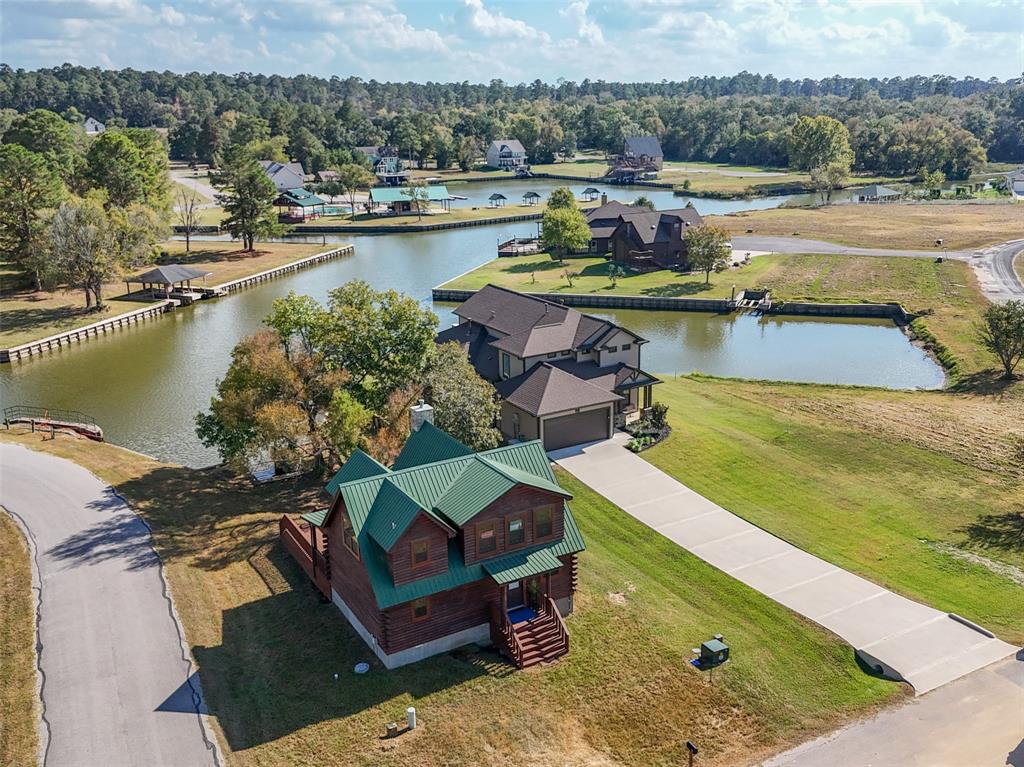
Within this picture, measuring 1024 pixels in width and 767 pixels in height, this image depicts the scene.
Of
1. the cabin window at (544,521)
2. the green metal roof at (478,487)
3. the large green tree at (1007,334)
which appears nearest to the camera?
the green metal roof at (478,487)

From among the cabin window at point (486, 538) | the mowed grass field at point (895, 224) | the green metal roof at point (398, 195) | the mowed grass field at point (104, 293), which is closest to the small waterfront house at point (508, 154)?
the green metal roof at point (398, 195)

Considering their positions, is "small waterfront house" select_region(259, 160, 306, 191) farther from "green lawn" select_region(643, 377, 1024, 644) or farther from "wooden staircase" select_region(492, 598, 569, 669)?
"wooden staircase" select_region(492, 598, 569, 669)

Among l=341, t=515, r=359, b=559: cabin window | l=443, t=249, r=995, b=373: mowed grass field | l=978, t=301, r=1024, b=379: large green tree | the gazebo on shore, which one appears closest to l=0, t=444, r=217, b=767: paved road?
l=341, t=515, r=359, b=559: cabin window

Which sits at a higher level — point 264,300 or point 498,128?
point 498,128

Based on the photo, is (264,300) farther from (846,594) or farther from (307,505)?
(846,594)

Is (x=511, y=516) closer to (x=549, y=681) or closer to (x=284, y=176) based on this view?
(x=549, y=681)

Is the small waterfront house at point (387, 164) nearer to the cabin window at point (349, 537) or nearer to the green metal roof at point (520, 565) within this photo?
the cabin window at point (349, 537)

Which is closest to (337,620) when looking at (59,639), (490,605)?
(490,605)

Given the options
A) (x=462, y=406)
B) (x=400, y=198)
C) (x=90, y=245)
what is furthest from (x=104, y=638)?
(x=400, y=198)
